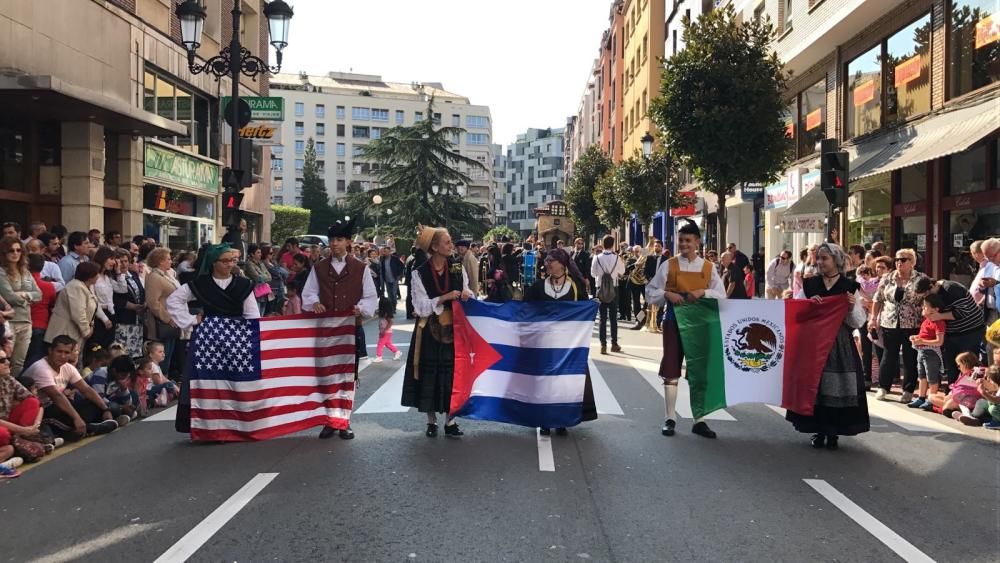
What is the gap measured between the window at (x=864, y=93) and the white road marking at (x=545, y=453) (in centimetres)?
1562

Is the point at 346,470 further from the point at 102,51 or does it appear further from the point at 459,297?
the point at 102,51

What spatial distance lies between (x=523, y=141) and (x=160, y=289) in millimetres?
144958

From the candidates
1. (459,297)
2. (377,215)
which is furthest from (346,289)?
(377,215)

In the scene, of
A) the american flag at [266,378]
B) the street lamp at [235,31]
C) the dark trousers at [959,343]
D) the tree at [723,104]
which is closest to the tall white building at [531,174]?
the tree at [723,104]

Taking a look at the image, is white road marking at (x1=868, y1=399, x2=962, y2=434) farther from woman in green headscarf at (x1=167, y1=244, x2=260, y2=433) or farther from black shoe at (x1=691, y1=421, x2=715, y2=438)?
woman in green headscarf at (x1=167, y1=244, x2=260, y2=433)

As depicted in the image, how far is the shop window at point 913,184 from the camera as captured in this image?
17.5m

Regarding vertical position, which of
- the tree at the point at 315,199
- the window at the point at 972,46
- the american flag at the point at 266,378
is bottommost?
the american flag at the point at 266,378

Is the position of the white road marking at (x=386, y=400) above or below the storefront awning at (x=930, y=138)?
below

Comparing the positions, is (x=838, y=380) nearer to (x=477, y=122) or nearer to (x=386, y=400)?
(x=386, y=400)

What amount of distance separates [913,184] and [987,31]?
4019mm

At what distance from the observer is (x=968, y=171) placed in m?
15.8

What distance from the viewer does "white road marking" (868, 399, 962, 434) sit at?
8297 millimetres

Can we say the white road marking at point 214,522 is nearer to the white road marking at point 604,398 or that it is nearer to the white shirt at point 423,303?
the white shirt at point 423,303

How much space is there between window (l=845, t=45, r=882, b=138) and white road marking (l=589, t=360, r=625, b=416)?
12.5 metres
